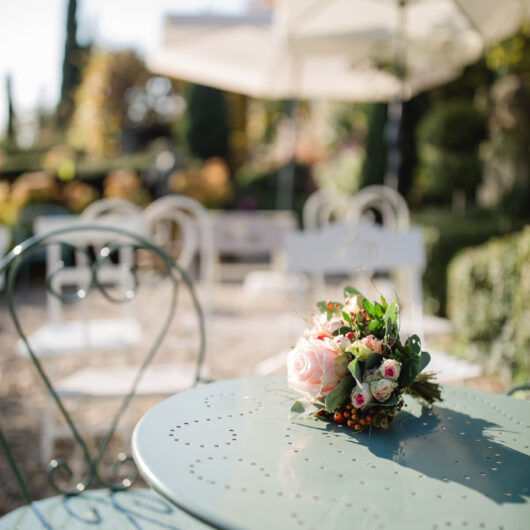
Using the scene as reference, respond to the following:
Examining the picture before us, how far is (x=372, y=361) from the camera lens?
1.09 m

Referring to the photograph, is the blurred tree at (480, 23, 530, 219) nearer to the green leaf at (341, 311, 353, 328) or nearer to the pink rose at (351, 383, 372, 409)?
the green leaf at (341, 311, 353, 328)

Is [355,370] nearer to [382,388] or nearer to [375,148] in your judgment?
[382,388]

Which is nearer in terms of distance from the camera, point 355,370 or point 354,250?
point 355,370

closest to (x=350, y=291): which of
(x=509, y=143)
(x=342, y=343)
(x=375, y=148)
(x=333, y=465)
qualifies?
(x=342, y=343)

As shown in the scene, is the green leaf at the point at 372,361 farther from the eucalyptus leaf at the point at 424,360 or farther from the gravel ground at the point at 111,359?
the gravel ground at the point at 111,359

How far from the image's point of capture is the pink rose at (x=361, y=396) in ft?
3.47

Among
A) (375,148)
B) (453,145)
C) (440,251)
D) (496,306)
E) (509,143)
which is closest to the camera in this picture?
(496,306)

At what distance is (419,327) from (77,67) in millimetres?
24223

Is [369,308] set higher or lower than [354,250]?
higher

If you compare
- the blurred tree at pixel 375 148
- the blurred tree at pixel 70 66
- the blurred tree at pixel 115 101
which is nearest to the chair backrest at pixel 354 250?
the blurred tree at pixel 375 148

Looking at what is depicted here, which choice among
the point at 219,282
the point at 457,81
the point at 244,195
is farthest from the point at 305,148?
the point at 219,282

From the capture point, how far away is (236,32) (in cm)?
531

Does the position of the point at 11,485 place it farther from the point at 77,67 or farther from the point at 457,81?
the point at 77,67

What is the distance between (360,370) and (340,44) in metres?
4.41
